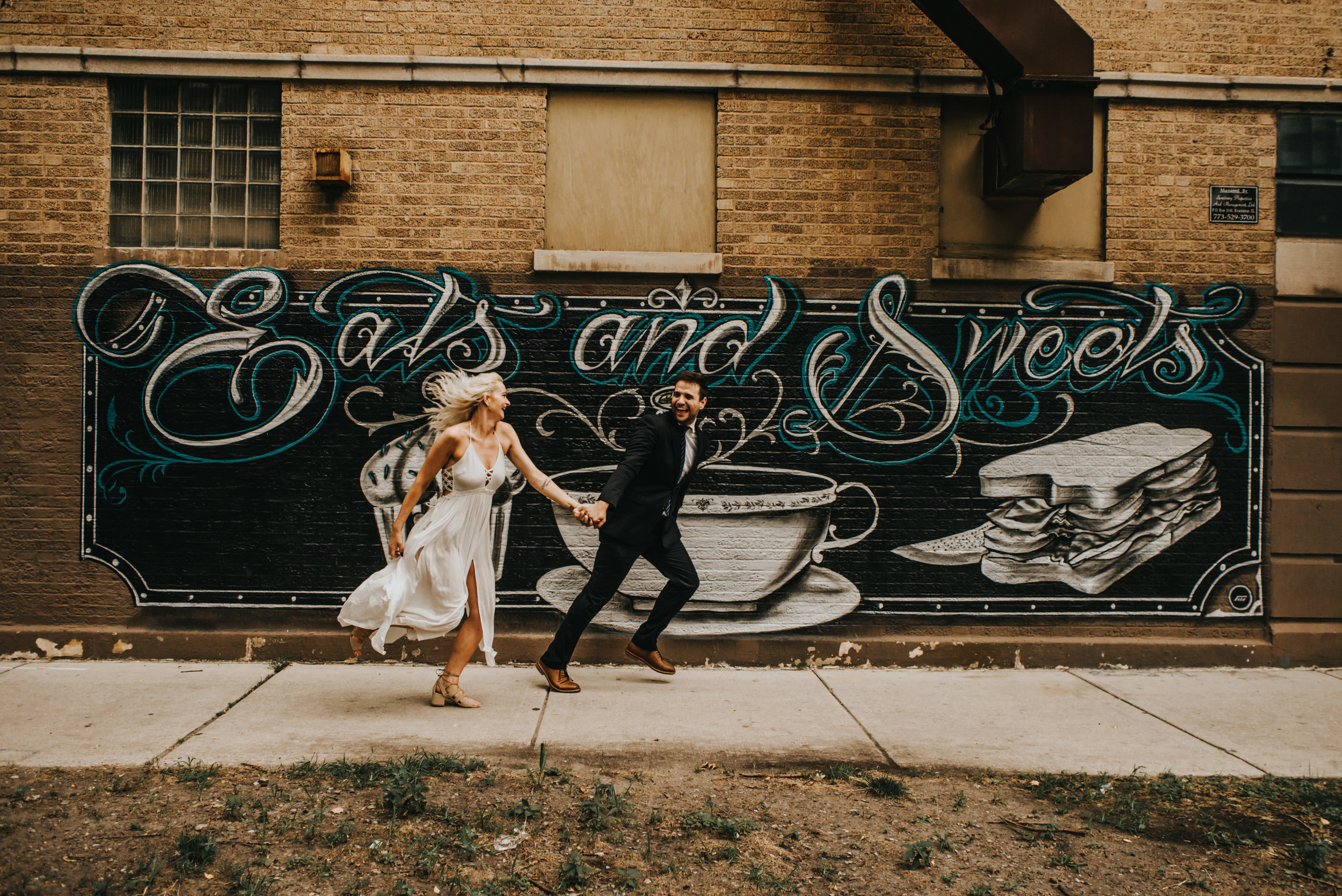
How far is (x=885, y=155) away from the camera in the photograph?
6117mm

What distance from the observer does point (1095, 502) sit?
6180 millimetres

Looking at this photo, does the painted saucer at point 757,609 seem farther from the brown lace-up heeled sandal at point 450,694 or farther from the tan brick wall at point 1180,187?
the tan brick wall at point 1180,187

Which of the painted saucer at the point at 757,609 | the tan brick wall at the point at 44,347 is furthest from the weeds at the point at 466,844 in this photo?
the tan brick wall at the point at 44,347

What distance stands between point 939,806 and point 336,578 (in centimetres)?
427

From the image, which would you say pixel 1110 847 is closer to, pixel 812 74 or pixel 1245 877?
pixel 1245 877

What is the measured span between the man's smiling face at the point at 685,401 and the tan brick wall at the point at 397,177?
1.88m

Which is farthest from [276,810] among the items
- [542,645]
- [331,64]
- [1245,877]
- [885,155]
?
[885,155]

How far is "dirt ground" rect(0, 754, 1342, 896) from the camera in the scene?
3.07m

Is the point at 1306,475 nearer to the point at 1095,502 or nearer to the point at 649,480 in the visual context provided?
the point at 1095,502

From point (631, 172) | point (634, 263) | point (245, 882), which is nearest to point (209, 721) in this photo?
point (245, 882)

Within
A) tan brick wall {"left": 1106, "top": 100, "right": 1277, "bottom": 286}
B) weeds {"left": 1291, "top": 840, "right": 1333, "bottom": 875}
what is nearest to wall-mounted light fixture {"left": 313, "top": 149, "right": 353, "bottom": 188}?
tan brick wall {"left": 1106, "top": 100, "right": 1277, "bottom": 286}

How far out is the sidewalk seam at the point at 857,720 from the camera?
4227 mm

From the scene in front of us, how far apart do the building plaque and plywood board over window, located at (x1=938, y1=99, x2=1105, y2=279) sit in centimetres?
81

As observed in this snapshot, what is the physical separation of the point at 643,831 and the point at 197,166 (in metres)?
5.65
